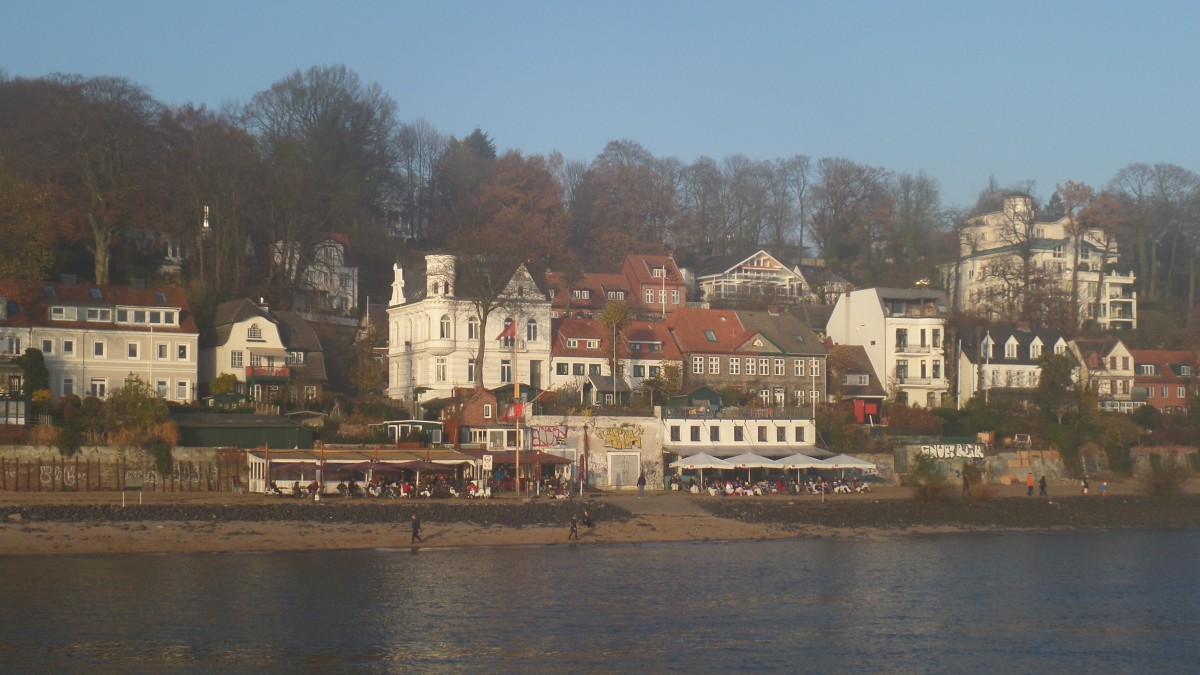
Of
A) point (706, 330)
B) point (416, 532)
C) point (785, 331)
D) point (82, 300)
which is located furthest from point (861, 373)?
point (82, 300)

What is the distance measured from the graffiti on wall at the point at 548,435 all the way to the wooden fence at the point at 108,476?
1396 cm

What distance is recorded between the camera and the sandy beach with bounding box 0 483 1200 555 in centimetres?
4878

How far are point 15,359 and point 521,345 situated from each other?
25.8 m

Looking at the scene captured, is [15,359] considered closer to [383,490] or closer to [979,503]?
[383,490]

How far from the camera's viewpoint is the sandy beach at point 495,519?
48781 mm

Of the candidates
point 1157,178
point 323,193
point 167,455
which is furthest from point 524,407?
point 1157,178

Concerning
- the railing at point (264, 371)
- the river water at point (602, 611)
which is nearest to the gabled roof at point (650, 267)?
the railing at point (264, 371)

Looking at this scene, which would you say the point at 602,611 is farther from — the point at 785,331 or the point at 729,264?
the point at 729,264

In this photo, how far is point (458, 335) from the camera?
7438 cm

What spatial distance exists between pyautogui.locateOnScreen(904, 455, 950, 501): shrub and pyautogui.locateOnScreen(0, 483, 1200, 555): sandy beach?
70cm

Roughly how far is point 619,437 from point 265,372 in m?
19.1

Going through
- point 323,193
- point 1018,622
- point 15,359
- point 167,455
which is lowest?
point 1018,622

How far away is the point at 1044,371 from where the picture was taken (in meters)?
77.3

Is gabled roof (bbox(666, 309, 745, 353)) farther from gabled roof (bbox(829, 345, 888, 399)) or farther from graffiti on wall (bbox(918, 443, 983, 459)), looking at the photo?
graffiti on wall (bbox(918, 443, 983, 459))
